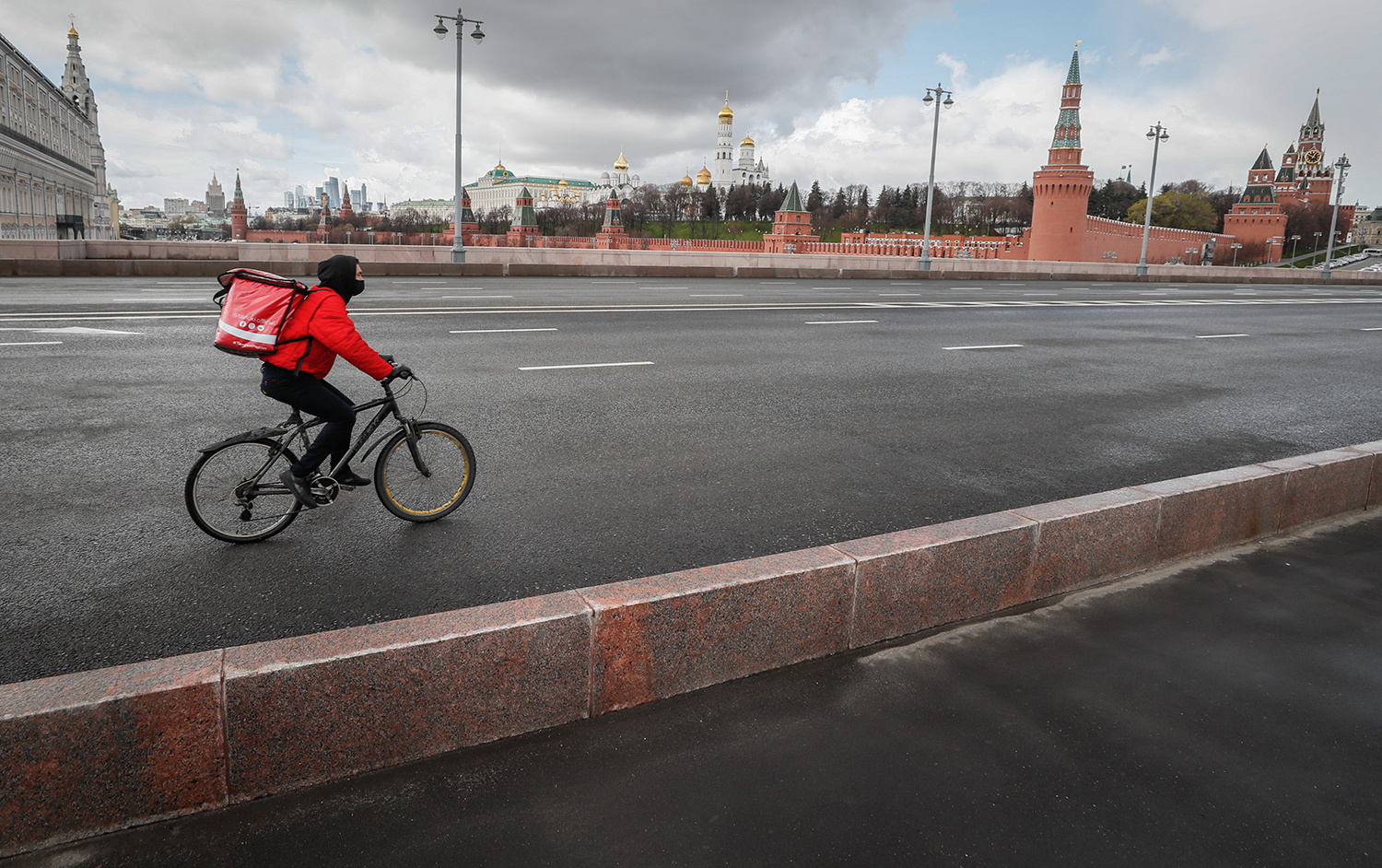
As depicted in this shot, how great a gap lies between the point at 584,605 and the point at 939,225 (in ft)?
472

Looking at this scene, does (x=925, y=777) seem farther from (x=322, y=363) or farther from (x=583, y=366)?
(x=583, y=366)

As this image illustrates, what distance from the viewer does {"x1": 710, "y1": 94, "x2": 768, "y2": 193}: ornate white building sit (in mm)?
181875

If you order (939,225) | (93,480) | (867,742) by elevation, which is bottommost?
(867,742)

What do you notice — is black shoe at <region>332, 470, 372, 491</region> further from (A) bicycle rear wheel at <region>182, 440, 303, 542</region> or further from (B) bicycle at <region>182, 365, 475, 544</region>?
(A) bicycle rear wheel at <region>182, 440, 303, 542</region>

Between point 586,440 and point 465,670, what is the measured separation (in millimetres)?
3648

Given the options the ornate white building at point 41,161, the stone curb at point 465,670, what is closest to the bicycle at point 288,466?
the stone curb at point 465,670

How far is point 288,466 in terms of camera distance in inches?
169

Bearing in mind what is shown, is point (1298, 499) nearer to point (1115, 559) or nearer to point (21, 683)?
point (1115, 559)

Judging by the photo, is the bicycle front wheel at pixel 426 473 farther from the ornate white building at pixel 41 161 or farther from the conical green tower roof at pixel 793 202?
the conical green tower roof at pixel 793 202

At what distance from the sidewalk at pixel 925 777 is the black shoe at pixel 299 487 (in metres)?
1.82

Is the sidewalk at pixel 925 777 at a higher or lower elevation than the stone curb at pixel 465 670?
lower

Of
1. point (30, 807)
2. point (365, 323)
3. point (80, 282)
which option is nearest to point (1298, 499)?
point (30, 807)

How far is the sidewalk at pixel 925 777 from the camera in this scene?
2.59 m

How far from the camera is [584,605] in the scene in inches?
124
